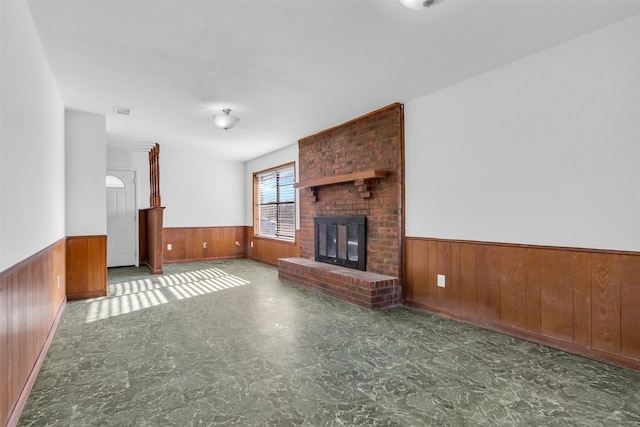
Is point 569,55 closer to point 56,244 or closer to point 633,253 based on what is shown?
point 633,253

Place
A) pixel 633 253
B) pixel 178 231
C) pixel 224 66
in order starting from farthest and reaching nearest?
pixel 178 231, pixel 224 66, pixel 633 253

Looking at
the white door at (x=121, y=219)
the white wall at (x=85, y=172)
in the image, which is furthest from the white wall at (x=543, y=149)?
the white door at (x=121, y=219)

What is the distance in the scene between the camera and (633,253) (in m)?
2.42

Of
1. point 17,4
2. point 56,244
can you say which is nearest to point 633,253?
point 17,4

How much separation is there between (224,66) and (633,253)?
11.6ft

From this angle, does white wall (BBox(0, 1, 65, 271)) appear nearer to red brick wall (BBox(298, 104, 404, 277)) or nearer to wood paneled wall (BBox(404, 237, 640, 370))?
red brick wall (BBox(298, 104, 404, 277))

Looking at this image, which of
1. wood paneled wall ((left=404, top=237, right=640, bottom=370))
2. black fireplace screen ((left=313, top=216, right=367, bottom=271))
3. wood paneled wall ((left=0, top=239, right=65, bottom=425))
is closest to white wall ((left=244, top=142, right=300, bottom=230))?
black fireplace screen ((left=313, top=216, right=367, bottom=271))

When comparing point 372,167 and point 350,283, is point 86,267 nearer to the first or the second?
point 350,283

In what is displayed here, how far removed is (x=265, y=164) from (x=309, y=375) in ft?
19.0

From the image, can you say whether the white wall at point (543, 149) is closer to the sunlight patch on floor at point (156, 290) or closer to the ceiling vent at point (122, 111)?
the sunlight patch on floor at point (156, 290)

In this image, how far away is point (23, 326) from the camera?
212cm

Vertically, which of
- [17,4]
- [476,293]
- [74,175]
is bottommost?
[476,293]

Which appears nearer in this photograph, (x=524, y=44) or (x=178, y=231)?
(x=524, y=44)

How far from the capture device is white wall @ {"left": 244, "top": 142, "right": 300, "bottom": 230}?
6461 mm
